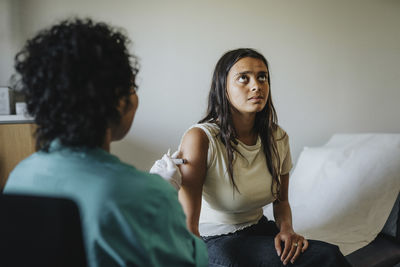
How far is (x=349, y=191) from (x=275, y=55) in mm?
1033

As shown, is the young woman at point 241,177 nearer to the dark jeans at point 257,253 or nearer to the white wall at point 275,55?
the dark jeans at point 257,253

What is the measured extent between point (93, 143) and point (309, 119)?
1.99 meters

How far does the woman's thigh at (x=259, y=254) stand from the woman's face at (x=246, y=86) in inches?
18.6

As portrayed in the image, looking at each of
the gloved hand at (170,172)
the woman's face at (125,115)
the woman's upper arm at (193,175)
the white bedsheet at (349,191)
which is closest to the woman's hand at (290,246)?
the woman's upper arm at (193,175)

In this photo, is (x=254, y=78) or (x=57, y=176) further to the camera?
(x=254, y=78)

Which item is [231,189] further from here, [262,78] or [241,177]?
[262,78]

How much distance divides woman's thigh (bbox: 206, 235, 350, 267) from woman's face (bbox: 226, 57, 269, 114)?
472 mm

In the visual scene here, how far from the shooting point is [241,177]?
3.59ft

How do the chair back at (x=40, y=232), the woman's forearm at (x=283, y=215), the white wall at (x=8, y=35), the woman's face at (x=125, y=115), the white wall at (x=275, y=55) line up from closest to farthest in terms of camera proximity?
the chair back at (x=40, y=232)
the woman's face at (x=125, y=115)
the woman's forearm at (x=283, y=215)
the white wall at (x=8, y=35)
the white wall at (x=275, y=55)

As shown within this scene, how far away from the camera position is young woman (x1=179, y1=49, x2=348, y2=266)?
3.23 feet

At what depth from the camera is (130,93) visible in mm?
581

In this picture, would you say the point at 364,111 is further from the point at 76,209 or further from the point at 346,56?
the point at 76,209

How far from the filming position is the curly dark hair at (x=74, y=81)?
19.5 inches

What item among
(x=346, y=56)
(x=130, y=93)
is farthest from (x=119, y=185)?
(x=346, y=56)
